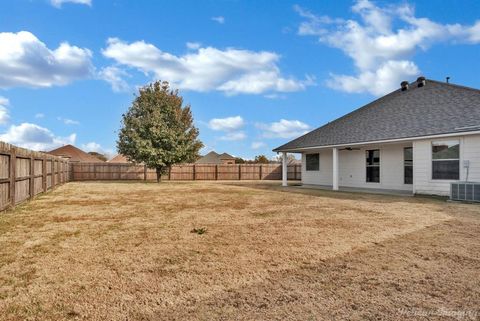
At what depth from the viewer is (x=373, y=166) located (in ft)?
51.0

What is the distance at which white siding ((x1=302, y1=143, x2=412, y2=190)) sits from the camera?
14.4 metres

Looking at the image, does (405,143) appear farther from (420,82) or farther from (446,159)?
(420,82)

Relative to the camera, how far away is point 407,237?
516 centimetres

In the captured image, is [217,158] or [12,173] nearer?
[12,173]

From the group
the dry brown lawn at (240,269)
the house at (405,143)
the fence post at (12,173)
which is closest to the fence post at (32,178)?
the fence post at (12,173)

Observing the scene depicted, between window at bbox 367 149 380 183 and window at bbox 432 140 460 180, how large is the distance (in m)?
3.51

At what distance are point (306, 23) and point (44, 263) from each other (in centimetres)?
1492

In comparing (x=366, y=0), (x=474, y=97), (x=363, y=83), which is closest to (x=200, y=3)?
(x=366, y=0)

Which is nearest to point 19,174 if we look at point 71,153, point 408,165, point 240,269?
point 240,269

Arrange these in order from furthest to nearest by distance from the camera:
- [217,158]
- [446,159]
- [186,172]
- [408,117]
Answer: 1. [217,158]
2. [186,172]
3. [408,117]
4. [446,159]

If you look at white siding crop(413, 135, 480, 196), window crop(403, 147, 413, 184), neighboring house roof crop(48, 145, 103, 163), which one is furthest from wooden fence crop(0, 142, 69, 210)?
neighboring house roof crop(48, 145, 103, 163)

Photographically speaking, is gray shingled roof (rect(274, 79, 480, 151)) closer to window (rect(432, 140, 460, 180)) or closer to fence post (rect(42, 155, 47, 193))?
window (rect(432, 140, 460, 180))

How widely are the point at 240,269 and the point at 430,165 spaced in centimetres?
1143

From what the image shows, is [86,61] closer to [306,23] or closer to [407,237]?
[306,23]
